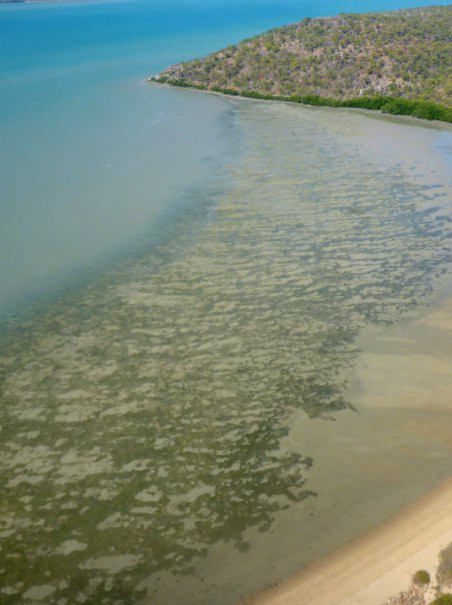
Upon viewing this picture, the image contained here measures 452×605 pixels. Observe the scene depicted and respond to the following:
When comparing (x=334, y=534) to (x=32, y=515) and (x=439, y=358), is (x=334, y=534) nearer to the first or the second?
(x=32, y=515)

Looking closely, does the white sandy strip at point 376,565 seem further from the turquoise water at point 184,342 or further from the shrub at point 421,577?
the turquoise water at point 184,342

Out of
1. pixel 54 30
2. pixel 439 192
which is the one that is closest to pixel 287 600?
pixel 439 192

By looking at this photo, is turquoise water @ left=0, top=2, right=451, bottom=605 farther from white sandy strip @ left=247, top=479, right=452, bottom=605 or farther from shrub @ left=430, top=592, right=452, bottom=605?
shrub @ left=430, top=592, right=452, bottom=605

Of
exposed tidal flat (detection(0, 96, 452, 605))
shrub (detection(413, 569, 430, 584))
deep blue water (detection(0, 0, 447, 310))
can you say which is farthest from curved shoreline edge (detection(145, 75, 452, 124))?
shrub (detection(413, 569, 430, 584))

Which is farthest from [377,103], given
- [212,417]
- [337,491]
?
[337,491]

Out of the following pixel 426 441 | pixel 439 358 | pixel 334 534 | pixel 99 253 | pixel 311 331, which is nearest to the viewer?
pixel 334 534

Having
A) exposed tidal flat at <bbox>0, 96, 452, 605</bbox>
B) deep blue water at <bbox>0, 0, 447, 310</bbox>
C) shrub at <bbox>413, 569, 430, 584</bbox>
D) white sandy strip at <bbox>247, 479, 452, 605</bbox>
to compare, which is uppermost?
deep blue water at <bbox>0, 0, 447, 310</bbox>
